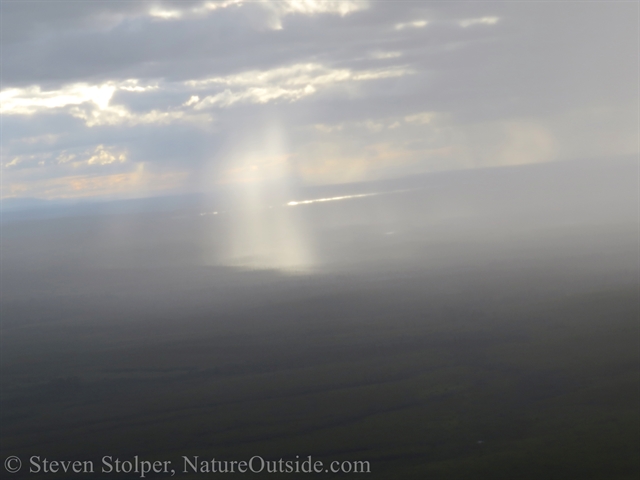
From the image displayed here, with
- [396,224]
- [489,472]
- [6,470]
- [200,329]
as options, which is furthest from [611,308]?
[396,224]

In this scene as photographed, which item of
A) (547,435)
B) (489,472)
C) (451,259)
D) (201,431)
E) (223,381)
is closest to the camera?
(489,472)

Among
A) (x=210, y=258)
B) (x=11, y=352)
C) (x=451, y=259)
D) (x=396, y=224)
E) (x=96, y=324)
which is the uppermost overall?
(x=396, y=224)

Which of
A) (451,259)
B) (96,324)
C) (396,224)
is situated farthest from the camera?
(396,224)

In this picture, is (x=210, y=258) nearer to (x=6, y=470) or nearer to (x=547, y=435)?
(x=6, y=470)

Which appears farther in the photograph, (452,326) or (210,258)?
(210,258)

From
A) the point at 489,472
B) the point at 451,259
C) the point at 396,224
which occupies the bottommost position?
the point at 489,472

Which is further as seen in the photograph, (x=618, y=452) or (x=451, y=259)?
(x=451, y=259)

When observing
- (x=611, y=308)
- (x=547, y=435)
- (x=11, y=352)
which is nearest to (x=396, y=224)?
(x=611, y=308)

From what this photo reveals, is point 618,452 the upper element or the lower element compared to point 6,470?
lower

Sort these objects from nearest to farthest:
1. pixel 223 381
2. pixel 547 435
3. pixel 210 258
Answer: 1. pixel 547 435
2. pixel 223 381
3. pixel 210 258

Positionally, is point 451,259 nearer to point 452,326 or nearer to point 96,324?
point 452,326
